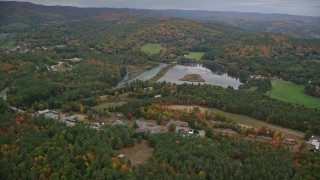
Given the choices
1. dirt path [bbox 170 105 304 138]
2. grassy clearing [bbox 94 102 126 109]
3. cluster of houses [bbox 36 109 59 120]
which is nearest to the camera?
dirt path [bbox 170 105 304 138]

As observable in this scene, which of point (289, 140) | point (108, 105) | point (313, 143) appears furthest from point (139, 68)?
point (313, 143)

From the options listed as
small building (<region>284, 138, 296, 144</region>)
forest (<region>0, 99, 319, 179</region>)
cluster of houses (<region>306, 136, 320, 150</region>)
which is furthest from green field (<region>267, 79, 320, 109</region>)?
forest (<region>0, 99, 319, 179</region>)

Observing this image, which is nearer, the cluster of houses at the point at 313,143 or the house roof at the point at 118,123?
the cluster of houses at the point at 313,143

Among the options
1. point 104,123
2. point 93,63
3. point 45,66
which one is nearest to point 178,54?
point 93,63

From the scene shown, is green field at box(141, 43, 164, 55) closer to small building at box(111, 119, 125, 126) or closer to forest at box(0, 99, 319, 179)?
small building at box(111, 119, 125, 126)

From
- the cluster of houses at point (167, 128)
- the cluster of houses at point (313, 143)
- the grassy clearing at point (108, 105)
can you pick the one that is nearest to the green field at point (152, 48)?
the grassy clearing at point (108, 105)

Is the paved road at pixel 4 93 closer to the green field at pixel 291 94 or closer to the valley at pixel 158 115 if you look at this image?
the valley at pixel 158 115
